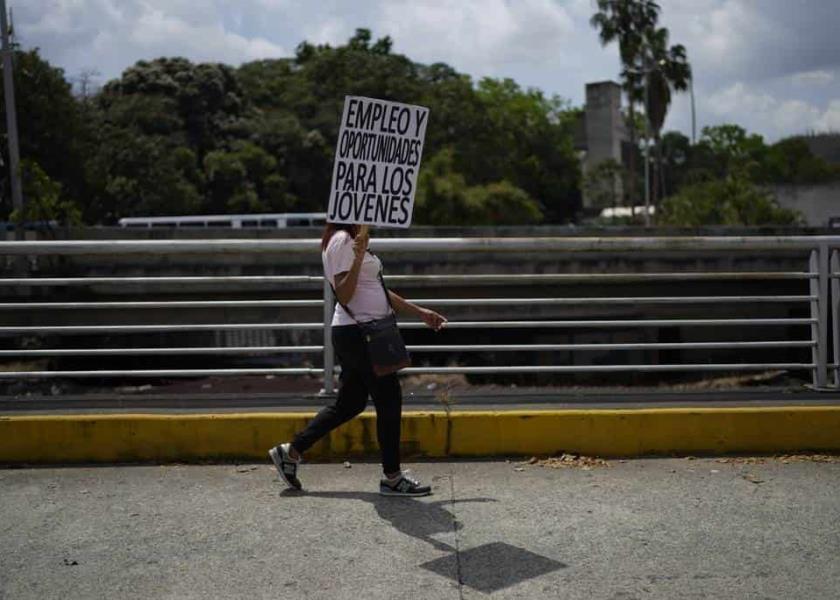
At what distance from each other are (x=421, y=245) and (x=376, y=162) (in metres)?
1.23

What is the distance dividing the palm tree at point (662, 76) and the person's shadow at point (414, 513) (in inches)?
1953

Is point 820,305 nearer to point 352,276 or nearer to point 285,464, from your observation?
point 352,276

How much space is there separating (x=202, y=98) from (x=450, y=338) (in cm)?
3220

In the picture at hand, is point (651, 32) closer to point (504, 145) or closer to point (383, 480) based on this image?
point (504, 145)

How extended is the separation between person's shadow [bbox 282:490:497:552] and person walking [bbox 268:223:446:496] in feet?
0.31

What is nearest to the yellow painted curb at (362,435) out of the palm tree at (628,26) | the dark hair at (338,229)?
the dark hair at (338,229)

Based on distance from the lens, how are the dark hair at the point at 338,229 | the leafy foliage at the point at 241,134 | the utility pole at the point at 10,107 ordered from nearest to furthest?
the dark hair at the point at 338,229 → the utility pole at the point at 10,107 → the leafy foliage at the point at 241,134

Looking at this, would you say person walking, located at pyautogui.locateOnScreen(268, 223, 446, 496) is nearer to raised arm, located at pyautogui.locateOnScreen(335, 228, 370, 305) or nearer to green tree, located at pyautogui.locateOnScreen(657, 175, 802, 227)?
raised arm, located at pyautogui.locateOnScreen(335, 228, 370, 305)

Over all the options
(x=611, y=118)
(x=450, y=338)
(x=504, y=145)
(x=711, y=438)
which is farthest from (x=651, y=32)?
(x=711, y=438)

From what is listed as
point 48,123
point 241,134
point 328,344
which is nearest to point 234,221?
point 48,123

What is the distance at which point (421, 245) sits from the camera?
639 cm

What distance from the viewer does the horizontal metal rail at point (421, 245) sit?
246 inches

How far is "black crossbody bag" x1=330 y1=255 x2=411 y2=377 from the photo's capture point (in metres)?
4.99

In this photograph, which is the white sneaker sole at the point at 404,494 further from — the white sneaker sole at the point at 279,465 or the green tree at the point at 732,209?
the green tree at the point at 732,209
